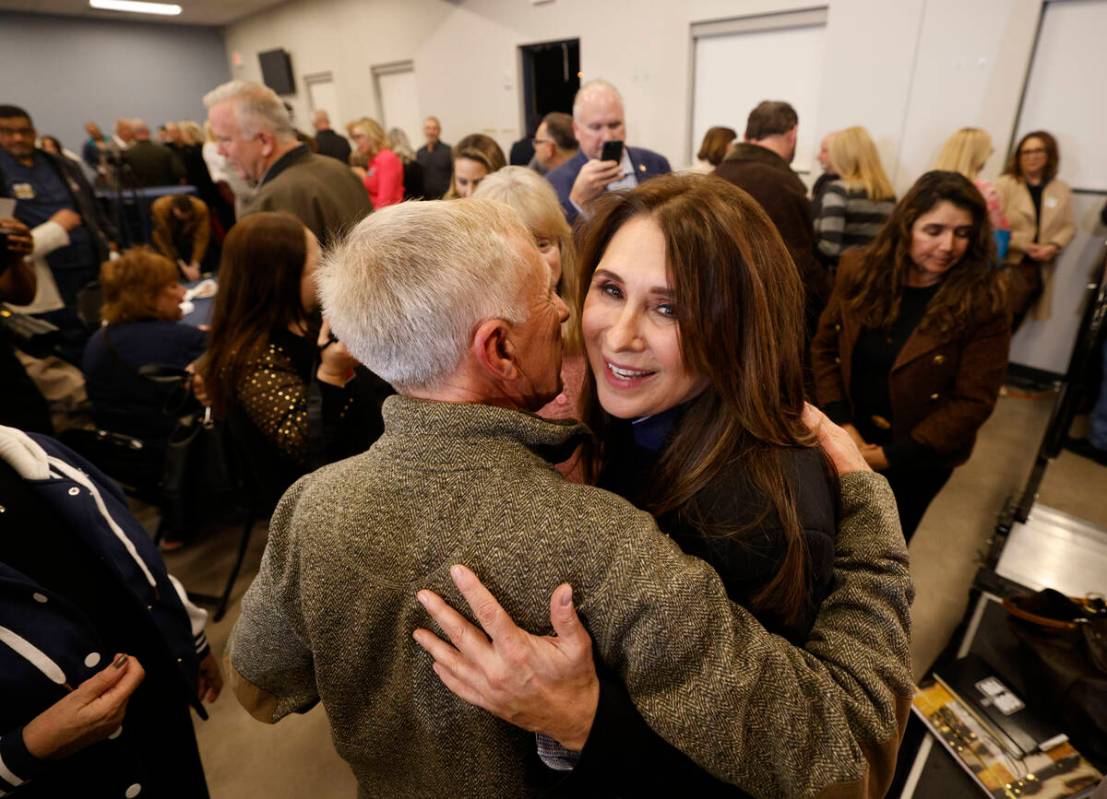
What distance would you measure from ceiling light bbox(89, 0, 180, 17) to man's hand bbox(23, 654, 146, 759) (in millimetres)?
12901

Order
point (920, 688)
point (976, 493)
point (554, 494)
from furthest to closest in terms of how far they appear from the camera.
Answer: point (976, 493) → point (920, 688) → point (554, 494)

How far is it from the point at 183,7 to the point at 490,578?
13950 mm

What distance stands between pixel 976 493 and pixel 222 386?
143 inches

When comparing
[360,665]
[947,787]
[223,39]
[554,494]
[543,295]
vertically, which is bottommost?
[947,787]

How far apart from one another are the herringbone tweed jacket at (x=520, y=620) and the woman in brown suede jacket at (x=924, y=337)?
1268mm

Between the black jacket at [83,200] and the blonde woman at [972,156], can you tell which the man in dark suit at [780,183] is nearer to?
the blonde woman at [972,156]

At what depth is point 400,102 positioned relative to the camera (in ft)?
30.2

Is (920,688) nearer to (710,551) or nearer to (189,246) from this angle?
(710,551)

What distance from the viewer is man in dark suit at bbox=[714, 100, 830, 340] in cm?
262

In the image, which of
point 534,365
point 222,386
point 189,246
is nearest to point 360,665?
point 534,365

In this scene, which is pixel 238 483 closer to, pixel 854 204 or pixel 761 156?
pixel 761 156

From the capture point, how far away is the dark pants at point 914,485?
6.71ft

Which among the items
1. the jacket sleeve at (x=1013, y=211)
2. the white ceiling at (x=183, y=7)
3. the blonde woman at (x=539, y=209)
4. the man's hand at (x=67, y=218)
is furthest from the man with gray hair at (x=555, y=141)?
the white ceiling at (x=183, y=7)

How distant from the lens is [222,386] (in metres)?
1.94
